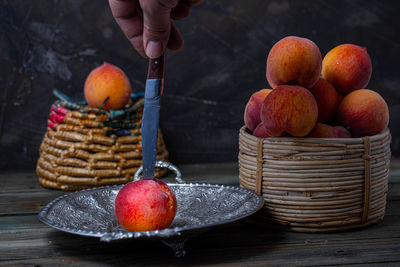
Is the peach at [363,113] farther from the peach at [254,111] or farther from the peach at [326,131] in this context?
the peach at [254,111]

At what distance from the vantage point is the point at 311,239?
0.87m

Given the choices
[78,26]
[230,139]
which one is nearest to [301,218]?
[230,139]

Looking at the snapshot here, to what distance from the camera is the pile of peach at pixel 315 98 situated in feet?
2.81

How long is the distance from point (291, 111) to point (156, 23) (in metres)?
0.27

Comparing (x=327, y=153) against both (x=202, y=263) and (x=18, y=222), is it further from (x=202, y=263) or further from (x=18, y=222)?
(x=18, y=222)

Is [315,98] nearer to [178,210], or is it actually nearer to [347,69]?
[347,69]

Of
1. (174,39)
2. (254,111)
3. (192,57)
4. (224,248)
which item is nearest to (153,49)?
(174,39)

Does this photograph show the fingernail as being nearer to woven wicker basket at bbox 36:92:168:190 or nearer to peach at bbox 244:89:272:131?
peach at bbox 244:89:272:131

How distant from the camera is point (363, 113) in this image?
899 mm

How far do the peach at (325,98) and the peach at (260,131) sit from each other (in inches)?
4.3

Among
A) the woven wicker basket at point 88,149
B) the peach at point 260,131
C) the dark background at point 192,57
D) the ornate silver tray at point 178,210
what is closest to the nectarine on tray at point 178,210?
the ornate silver tray at point 178,210

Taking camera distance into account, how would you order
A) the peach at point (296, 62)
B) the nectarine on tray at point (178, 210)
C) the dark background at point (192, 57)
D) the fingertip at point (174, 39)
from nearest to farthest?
the nectarine on tray at point (178, 210) < the peach at point (296, 62) < the fingertip at point (174, 39) < the dark background at point (192, 57)

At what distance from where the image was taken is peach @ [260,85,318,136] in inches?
33.3

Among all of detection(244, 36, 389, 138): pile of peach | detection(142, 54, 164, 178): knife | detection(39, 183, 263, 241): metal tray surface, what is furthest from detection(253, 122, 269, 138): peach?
detection(142, 54, 164, 178): knife
